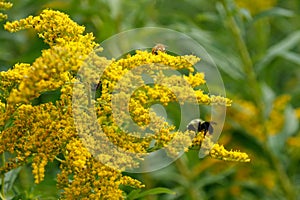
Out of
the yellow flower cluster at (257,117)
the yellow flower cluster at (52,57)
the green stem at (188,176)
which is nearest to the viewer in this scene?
the yellow flower cluster at (52,57)

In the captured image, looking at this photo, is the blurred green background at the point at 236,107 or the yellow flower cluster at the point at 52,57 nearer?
the yellow flower cluster at the point at 52,57

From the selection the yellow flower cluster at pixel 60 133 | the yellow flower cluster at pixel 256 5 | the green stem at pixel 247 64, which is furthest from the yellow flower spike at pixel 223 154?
the yellow flower cluster at pixel 256 5

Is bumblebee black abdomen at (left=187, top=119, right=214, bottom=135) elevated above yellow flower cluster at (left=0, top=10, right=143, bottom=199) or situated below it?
→ above

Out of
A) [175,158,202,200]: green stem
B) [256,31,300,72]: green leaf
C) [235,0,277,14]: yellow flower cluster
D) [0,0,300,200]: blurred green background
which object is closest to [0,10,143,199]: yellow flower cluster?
[0,0,300,200]: blurred green background

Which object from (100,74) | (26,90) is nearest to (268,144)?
(100,74)

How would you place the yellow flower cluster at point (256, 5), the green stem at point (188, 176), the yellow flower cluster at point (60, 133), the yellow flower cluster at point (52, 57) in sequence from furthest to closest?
the yellow flower cluster at point (256, 5)
the green stem at point (188, 176)
the yellow flower cluster at point (60, 133)
the yellow flower cluster at point (52, 57)

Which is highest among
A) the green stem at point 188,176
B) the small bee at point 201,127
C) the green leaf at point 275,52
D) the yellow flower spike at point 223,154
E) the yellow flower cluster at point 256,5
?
the yellow flower cluster at point 256,5

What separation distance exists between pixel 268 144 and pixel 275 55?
2.84ft

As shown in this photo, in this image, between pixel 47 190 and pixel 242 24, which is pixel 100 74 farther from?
pixel 242 24

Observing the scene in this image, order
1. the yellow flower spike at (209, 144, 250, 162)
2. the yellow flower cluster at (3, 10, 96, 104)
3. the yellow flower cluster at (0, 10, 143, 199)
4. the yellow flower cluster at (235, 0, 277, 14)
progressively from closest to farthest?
the yellow flower cluster at (3, 10, 96, 104)
the yellow flower cluster at (0, 10, 143, 199)
the yellow flower spike at (209, 144, 250, 162)
the yellow flower cluster at (235, 0, 277, 14)

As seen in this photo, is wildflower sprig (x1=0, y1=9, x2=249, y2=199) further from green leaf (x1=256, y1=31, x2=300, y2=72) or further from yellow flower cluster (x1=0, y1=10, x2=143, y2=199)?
green leaf (x1=256, y1=31, x2=300, y2=72)

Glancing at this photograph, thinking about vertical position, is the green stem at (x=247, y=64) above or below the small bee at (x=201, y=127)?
above

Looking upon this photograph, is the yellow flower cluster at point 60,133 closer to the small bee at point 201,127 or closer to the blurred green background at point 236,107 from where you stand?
the small bee at point 201,127

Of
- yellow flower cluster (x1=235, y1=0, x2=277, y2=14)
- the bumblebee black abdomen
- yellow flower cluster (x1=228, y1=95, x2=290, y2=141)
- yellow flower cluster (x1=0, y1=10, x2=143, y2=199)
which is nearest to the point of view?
yellow flower cluster (x1=0, y1=10, x2=143, y2=199)
